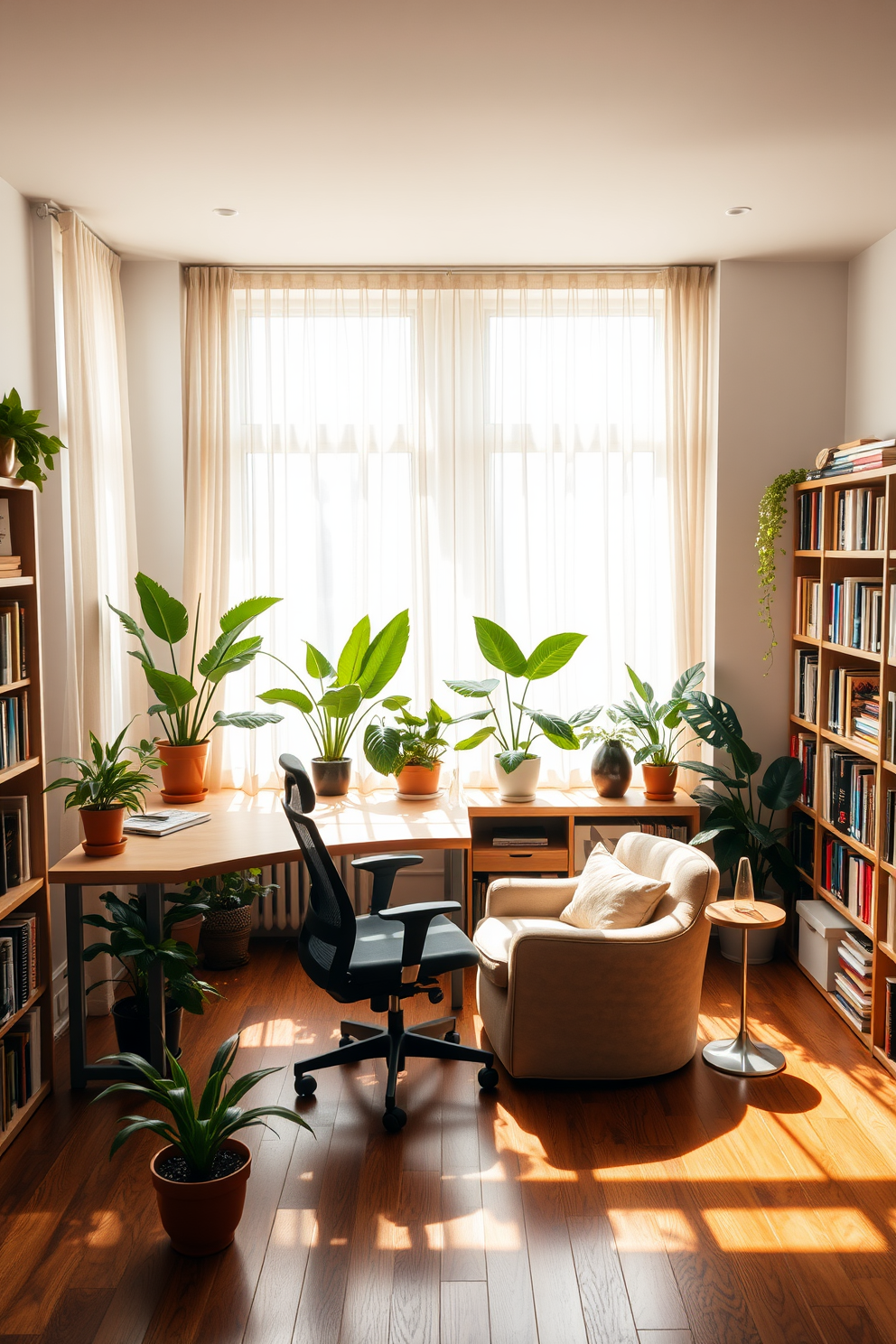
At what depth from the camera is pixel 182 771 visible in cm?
435

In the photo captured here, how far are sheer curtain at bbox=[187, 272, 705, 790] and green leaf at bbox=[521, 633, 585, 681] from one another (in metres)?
0.31

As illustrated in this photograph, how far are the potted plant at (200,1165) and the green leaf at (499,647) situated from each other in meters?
2.26

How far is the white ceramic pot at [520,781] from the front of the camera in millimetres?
4496

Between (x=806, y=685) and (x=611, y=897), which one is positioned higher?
(x=806, y=685)

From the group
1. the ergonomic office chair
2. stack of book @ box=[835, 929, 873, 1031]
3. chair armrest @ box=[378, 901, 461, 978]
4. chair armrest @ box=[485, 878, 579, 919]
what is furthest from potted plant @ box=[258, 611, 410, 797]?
stack of book @ box=[835, 929, 873, 1031]

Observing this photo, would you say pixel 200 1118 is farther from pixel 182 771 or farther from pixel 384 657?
pixel 384 657

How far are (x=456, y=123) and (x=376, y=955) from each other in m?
2.56

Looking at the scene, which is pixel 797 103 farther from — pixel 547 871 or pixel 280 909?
pixel 280 909

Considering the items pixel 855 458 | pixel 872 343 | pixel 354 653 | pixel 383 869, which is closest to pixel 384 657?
pixel 354 653

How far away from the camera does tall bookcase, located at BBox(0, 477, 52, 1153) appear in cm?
326

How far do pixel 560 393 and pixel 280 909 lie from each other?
2721 mm

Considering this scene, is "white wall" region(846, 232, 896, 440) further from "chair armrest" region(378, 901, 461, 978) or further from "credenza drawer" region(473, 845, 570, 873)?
"chair armrest" region(378, 901, 461, 978)

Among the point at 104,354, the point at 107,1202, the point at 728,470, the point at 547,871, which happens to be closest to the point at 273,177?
the point at 104,354

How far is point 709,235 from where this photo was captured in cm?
428
